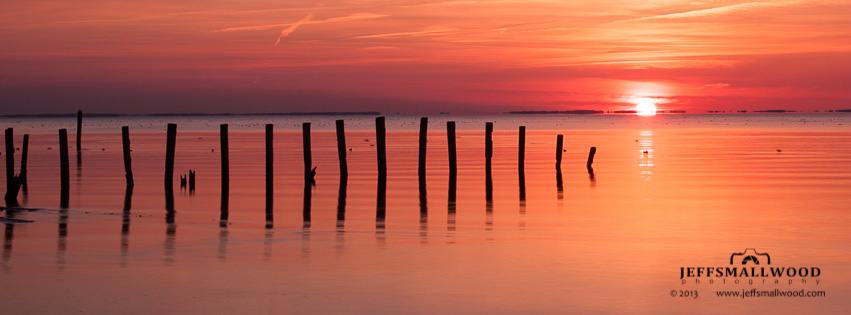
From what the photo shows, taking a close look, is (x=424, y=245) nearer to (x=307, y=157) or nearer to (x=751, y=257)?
(x=751, y=257)

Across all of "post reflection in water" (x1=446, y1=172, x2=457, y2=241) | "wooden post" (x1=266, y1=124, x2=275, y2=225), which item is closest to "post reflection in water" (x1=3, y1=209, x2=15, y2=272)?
"wooden post" (x1=266, y1=124, x2=275, y2=225)

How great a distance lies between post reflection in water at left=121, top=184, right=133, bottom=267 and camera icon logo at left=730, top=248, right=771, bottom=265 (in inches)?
354

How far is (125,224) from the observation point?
19703 mm

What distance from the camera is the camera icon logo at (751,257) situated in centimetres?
1519

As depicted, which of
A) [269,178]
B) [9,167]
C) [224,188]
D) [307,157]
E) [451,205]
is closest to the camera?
[451,205]

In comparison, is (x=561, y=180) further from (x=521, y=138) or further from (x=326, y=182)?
(x=326, y=182)

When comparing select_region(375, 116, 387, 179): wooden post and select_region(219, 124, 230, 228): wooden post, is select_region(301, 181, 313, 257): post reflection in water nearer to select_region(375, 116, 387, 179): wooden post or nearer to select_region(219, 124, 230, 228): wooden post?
select_region(219, 124, 230, 228): wooden post

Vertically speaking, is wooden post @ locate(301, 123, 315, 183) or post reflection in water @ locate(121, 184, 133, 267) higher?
wooden post @ locate(301, 123, 315, 183)

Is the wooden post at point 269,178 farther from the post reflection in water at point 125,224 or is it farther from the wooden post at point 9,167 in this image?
the wooden post at point 9,167

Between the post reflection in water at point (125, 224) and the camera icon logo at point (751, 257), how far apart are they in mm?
8990

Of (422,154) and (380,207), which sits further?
(422,154)

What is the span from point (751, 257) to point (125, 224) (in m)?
11.4

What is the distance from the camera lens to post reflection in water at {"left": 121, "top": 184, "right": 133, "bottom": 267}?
1592cm

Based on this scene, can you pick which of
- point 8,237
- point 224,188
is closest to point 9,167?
point 224,188
